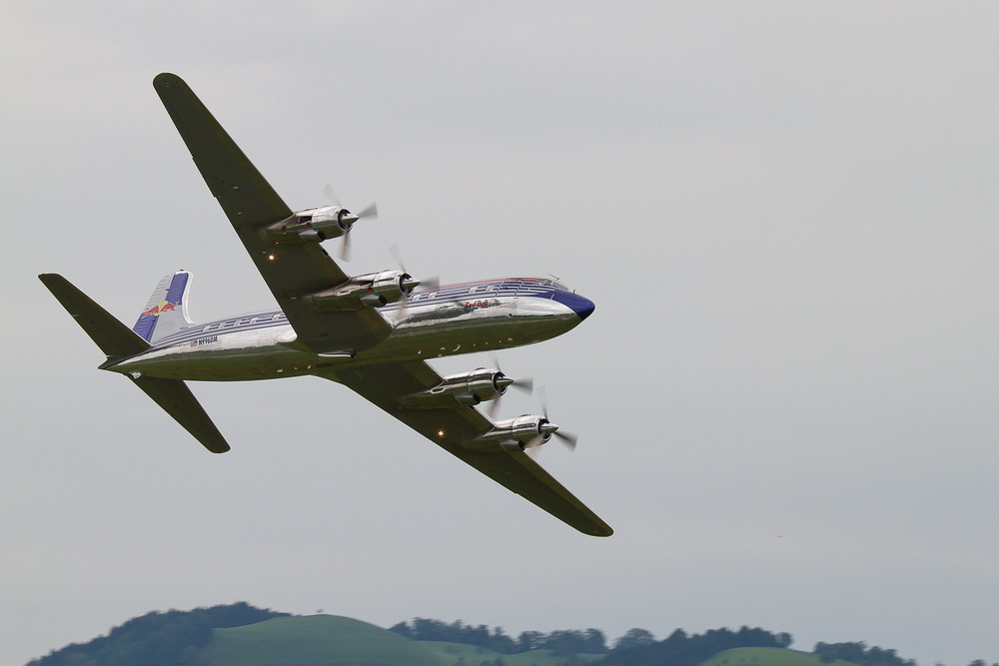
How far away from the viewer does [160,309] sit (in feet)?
186

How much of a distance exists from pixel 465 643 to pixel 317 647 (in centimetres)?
818

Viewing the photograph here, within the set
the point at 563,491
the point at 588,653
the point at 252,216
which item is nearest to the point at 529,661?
the point at 588,653

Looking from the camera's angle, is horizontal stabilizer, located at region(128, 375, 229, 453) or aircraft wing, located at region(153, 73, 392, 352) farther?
horizontal stabilizer, located at region(128, 375, 229, 453)

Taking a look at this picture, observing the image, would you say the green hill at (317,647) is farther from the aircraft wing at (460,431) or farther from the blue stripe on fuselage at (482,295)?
the blue stripe on fuselage at (482,295)

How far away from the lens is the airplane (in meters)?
43.6

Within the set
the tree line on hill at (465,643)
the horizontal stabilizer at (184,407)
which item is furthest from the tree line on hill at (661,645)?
the horizontal stabilizer at (184,407)

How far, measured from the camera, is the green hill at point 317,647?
67.6 m

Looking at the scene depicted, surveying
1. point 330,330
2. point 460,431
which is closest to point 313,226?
point 330,330

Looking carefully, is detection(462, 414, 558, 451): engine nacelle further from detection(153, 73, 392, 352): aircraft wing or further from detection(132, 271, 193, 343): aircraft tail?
detection(132, 271, 193, 343): aircraft tail

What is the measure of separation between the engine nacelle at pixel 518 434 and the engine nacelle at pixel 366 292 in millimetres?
11009

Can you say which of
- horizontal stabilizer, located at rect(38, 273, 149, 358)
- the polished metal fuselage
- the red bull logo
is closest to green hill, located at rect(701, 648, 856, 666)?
the polished metal fuselage

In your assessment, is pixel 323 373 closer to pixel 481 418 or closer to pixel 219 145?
pixel 481 418

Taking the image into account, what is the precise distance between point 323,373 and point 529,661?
2561 cm

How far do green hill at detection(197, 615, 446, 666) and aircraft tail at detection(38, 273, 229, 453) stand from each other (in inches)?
683
